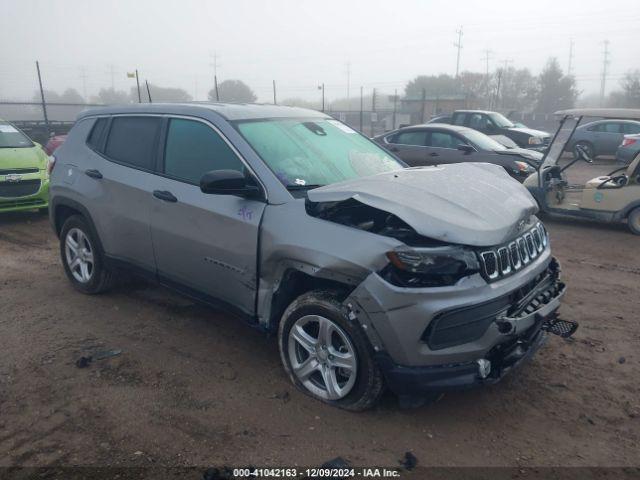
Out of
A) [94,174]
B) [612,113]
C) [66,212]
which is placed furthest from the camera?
[612,113]

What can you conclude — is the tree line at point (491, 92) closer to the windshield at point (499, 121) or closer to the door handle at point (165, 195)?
the windshield at point (499, 121)

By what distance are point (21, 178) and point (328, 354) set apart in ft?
23.6

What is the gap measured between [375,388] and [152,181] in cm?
247

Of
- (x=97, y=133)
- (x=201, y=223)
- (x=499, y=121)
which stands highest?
(x=97, y=133)

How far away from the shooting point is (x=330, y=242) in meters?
3.21

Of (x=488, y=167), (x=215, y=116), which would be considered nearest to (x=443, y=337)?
(x=488, y=167)

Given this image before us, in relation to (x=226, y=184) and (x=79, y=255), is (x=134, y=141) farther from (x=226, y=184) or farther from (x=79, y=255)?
(x=226, y=184)

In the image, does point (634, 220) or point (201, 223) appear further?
point (634, 220)

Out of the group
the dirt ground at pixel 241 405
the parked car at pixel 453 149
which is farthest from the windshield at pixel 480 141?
the dirt ground at pixel 241 405

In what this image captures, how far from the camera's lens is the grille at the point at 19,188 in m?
8.36

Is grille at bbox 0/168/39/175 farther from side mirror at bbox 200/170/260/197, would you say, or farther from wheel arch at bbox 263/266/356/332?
wheel arch at bbox 263/266/356/332

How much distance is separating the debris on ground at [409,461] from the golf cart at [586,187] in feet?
20.7

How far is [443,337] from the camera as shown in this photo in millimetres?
2963

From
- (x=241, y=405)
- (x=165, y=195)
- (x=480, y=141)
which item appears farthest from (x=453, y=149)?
(x=241, y=405)
